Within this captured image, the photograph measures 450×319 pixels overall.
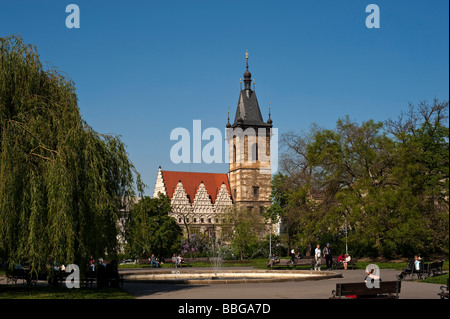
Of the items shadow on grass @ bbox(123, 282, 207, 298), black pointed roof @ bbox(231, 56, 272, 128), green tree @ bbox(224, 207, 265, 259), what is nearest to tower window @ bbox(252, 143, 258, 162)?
black pointed roof @ bbox(231, 56, 272, 128)

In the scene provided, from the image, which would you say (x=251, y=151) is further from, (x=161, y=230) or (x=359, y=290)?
(x=359, y=290)

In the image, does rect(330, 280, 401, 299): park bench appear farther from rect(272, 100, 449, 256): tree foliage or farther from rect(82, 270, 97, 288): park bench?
rect(272, 100, 449, 256): tree foliage

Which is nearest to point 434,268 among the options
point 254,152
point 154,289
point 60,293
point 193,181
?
point 154,289

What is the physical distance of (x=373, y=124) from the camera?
47625 millimetres

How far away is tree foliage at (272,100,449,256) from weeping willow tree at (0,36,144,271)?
25.8 m

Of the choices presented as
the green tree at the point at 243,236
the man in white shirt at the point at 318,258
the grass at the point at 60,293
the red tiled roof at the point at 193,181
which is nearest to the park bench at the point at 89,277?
the grass at the point at 60,293

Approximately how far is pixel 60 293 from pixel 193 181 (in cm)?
9138

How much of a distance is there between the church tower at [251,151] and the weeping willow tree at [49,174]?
8294 cm

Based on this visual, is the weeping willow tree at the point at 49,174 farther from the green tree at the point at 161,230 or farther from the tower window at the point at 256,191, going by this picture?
the tower window at the point at 256,191

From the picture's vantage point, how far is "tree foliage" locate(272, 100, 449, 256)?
137 feet

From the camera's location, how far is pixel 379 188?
148 ft

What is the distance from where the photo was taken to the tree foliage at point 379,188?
137 ft
